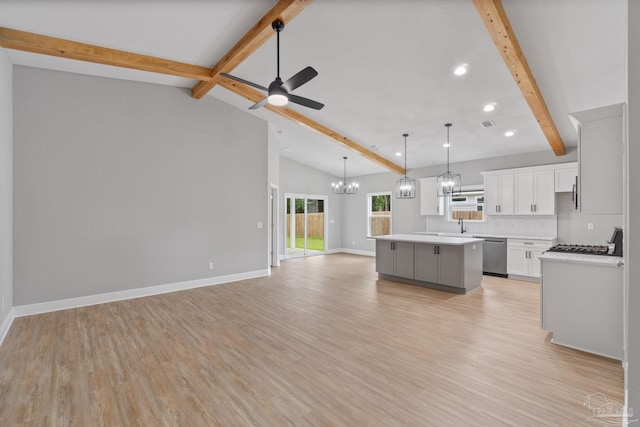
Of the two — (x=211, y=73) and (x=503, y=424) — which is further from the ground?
(x=211, y=73)

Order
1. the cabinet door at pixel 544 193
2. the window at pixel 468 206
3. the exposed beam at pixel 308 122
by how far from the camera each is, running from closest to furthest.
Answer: the exposed beam at pixel 308 122, the cabinet door at pixel 544 193, the window at pixel 468 206

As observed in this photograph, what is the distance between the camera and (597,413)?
6.81 feet

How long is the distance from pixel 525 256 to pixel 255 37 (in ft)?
20.8

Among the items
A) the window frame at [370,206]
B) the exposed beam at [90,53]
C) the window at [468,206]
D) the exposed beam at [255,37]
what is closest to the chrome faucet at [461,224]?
the window at [468,206]

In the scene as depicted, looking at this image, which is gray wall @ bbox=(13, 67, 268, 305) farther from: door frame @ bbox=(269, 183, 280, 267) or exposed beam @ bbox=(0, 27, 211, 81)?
door frame @ bbox=(269, 183, 280, 267)

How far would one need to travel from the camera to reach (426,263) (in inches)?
218

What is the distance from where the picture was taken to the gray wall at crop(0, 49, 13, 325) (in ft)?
11.6

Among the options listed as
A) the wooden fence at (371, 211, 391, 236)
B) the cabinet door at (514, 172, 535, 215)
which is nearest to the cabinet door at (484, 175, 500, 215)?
the cabinet door at (514, 172, 535, 215)

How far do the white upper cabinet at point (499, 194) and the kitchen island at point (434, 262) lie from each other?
177cm

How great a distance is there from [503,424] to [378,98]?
453cm

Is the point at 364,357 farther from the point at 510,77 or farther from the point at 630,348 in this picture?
the point at 510,77

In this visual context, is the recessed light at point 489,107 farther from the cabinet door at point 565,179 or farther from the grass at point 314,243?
the grass at point 314,243

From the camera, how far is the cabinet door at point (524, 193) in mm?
6371

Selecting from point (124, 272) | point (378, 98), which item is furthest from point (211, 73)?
point (124, 272)
